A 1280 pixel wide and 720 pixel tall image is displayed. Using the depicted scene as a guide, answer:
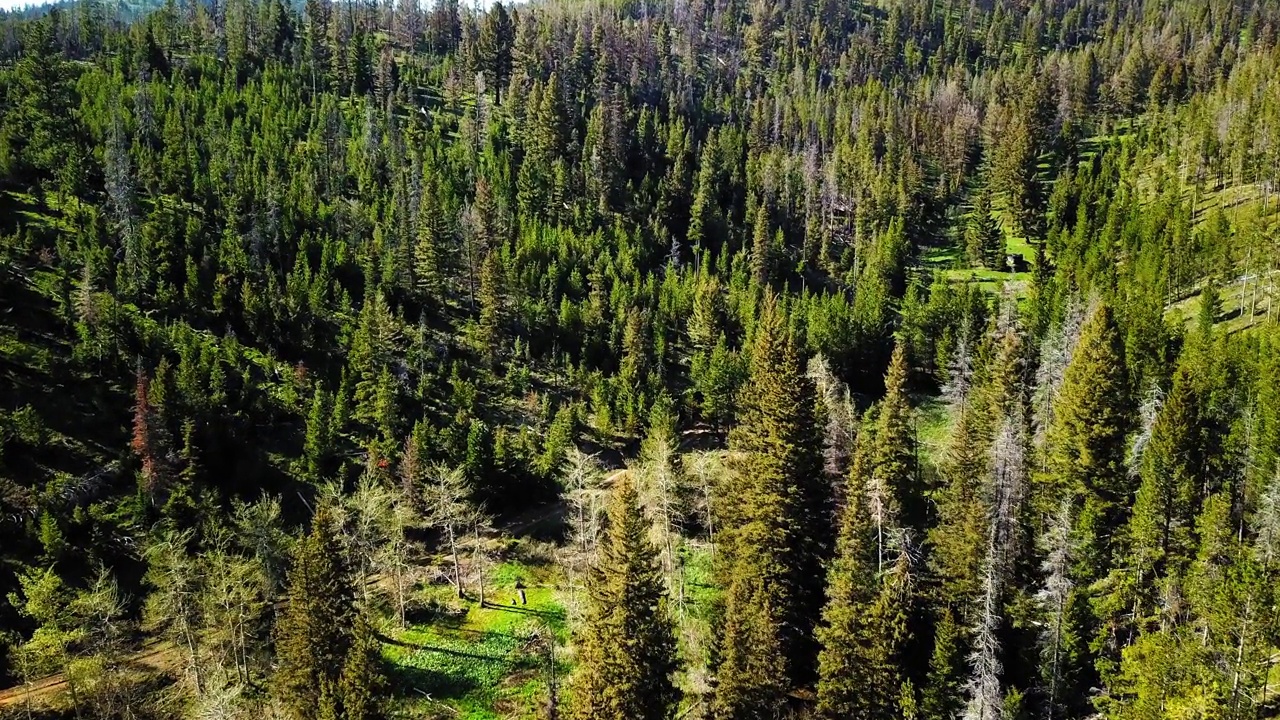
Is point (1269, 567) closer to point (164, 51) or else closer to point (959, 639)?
point (959, 639)

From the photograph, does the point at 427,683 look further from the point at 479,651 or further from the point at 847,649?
the point at 847,649

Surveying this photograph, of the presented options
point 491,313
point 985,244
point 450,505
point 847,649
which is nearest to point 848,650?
point 847,649

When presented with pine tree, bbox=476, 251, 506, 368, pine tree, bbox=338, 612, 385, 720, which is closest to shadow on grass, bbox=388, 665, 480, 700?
pine tree, bbox=338, 612, 385, 720

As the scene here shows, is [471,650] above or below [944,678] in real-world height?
below

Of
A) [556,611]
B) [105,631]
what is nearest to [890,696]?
[556,611]

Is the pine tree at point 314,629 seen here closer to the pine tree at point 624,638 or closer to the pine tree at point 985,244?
the pine tree at point 624,638

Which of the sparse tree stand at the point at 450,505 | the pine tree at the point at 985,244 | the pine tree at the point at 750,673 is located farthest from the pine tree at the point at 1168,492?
the pine tree at the point at 985,244
